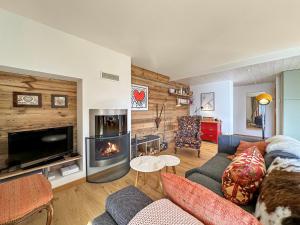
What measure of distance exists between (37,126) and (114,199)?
75.8 inches

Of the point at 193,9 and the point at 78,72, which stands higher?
the point at 193,9

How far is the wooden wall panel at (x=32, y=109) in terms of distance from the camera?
1882 millimetres

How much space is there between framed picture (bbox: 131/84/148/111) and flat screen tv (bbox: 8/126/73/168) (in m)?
1.71

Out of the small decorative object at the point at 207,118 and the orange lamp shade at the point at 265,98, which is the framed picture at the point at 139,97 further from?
the small decorative object at the point at 207,118

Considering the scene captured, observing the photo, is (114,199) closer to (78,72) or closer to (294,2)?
(78,72)

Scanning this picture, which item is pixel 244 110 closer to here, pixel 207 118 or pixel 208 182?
pixel 207 118

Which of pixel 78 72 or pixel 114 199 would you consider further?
pixel 78 72

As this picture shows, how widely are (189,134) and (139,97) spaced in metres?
1.73

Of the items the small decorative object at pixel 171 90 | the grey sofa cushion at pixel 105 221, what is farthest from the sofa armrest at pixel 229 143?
the small decorative object at pixel 171 90

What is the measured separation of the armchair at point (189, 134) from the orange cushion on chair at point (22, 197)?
3.05 meters

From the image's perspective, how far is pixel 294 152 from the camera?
1518 millimetres

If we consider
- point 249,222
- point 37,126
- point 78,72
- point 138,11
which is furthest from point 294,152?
point 37,126

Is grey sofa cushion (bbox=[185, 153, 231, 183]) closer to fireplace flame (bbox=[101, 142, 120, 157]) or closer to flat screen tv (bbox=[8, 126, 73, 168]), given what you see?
fireplace flame (bbox=[101, 142, 120, 157])

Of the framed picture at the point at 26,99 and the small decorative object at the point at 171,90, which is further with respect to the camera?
the small decorative object at the point at 171,90
